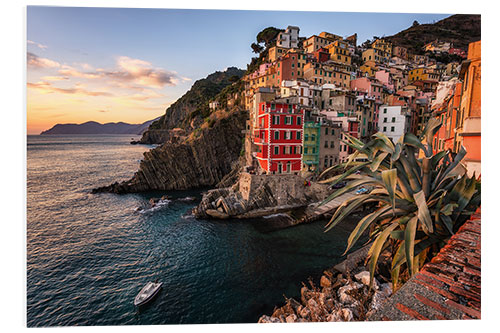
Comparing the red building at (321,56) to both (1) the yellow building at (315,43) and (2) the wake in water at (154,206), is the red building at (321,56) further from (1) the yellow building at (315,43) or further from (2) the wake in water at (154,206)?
(2) the wake in water at (154,206)

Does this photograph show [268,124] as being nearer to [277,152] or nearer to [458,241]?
[277,152]

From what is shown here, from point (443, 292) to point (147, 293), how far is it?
35.1 feet

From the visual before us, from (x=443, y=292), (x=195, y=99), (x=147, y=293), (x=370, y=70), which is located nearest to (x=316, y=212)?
(x=147, y=293)

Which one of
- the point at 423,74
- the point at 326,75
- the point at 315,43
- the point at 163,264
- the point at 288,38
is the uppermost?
the point at 288,38

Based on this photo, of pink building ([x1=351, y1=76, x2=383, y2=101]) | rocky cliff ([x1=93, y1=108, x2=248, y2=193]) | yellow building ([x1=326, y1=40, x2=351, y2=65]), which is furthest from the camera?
yellow building ([x1=326, y1=40, x2=351, y2=65])

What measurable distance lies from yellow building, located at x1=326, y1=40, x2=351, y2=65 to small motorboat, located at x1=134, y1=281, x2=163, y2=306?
3991 centimetres

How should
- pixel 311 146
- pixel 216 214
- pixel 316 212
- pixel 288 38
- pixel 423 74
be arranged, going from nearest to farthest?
1. pixel 316 212
2. pixel 216 214
3. pixel 311 146
4. pixel 423 74
5. pixel 288 38

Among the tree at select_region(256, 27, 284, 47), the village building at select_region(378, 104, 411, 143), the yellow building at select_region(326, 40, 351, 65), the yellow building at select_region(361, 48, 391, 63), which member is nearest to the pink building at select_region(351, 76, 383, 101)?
the village building at select_region(378, 104, 411, 143)

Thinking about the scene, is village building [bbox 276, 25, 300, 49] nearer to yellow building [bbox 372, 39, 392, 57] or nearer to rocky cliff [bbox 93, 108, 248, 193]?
rocky cliff [bbox 93, 108, 248, 193]

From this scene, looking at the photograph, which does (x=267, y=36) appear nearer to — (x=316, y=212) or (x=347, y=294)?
(x=316, y=212)

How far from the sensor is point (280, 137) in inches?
806

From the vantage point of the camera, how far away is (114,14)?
5488mm

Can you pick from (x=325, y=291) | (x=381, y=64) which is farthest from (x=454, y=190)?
(x=381, y=64)

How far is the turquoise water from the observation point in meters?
9.48
